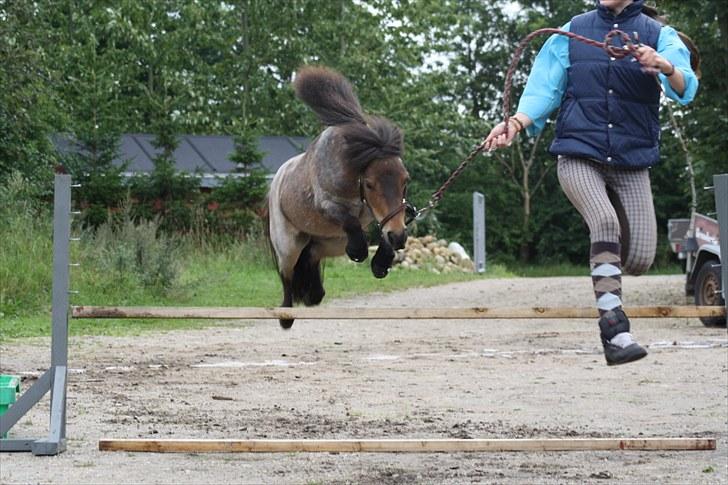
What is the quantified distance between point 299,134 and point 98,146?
34.4 feet

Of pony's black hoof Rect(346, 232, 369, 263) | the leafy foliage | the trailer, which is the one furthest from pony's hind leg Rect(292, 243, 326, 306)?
the leafy foliage

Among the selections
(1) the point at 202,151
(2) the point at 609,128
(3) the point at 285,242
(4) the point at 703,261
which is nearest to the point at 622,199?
(2) the point at 609,128

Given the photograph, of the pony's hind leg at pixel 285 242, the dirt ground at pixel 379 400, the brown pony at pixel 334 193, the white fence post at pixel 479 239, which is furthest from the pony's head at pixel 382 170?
the white fence post at pixel 479 239

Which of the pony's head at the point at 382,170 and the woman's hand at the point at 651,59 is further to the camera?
the pony's head at the point at 382,170

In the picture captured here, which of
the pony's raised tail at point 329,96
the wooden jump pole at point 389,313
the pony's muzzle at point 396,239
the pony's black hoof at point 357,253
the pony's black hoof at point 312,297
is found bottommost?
the wooden jump pole at point 389,313

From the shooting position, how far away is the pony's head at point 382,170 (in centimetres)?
612

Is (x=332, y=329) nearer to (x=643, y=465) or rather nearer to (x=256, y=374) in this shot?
(x=256, y=374)

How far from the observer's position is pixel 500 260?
4047cm

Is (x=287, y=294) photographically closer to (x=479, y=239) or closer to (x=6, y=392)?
(x=6, y=392)

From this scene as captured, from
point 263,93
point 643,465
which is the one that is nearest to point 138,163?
point 263,93

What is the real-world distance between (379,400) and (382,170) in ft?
11.7

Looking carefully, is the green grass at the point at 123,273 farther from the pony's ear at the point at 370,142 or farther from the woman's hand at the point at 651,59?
the woman's hand at the point at 651,59

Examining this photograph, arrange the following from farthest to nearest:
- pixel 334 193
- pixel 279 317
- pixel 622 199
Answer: pixel 334 193 → pixel 279 317 → pixel 622 199

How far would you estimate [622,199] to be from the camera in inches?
211
